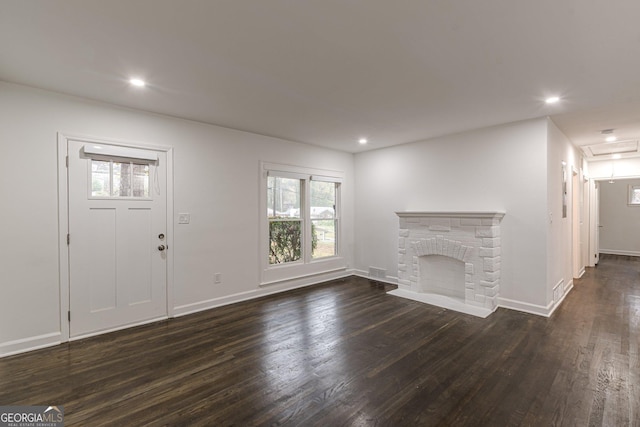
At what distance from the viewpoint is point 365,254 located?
5.92 metres

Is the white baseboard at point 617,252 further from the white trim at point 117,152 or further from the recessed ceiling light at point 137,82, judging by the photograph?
the recessed ceiling light at point 137,82

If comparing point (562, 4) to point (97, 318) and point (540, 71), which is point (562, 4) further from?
point (97, 318)

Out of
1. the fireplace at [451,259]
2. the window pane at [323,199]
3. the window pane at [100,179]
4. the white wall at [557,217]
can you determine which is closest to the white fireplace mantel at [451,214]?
the fireplace at [451,259]

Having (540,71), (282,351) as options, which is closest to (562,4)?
(540,71)

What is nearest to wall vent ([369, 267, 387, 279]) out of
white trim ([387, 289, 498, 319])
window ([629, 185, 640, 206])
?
white trim ([387, 289, 498, 319])

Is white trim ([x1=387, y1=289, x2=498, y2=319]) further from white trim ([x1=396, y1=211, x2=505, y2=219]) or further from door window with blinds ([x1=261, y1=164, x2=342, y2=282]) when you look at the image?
door window with blinds ([x1=261, y1=164, x2=342, y2=282])

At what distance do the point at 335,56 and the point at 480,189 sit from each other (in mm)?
3140

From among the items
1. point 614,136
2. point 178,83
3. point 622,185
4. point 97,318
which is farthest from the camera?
point 622,185

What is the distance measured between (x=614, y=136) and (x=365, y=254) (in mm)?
4475

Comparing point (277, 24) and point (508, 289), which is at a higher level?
point (277, 24)

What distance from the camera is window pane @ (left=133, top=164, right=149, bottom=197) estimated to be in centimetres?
348

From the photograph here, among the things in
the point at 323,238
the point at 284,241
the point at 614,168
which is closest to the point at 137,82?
the point at 284,241

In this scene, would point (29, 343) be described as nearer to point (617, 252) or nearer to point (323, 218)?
point (323, 218)

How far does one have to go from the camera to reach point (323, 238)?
5703mm
